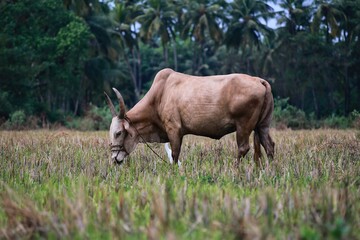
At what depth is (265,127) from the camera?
6293mm

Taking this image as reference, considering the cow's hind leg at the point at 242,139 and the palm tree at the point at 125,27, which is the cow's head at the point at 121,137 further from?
the palm tree at the point at 125,27

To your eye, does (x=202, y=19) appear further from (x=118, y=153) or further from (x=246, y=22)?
(x=118, y=153)

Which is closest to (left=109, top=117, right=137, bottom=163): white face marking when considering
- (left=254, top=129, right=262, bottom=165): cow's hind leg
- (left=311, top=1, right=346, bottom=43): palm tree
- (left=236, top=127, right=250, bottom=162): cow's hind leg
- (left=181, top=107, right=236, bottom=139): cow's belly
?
(left=181, top=107, right=236, bottom=139): cow's belly

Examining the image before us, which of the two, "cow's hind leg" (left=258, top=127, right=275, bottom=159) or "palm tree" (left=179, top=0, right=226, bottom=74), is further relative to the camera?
"palm tree" (left=179, top=0, right=226, bottom=74)

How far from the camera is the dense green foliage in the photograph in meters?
22.4

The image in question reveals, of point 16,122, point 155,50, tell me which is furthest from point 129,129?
point 155,50

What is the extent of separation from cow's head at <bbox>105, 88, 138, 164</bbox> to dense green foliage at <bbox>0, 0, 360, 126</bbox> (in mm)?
13800

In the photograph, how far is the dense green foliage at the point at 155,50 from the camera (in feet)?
73.6

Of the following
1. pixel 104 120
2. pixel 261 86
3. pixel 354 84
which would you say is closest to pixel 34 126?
pixel 104 120

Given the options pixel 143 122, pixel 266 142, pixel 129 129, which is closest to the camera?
pixel 266 142

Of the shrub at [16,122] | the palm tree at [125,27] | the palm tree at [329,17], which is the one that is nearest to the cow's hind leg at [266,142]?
the shrub at [16,122]

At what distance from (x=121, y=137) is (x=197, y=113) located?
1215 millimetres

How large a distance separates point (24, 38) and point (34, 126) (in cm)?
568

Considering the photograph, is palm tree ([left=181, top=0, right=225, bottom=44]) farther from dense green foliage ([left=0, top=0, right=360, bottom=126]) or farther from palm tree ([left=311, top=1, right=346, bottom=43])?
palm tree ([left=311, top=1, right=346, bottom=43])
